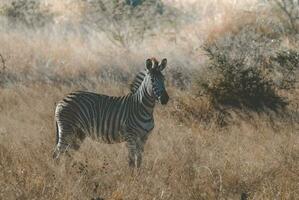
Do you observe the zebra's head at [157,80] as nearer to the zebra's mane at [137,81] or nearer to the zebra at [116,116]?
the zebra at [116,116]

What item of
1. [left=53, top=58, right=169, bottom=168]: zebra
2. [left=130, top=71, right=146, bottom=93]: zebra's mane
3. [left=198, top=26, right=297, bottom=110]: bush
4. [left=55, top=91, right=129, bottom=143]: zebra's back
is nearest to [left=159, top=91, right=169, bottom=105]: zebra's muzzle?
[left=53, top=58, right=169, bottom=168]: zebra

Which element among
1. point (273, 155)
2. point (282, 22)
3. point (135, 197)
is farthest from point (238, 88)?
point (282, 22)

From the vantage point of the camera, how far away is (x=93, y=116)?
7789 millimetres

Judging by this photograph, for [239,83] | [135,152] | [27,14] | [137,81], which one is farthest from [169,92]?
[27,14]

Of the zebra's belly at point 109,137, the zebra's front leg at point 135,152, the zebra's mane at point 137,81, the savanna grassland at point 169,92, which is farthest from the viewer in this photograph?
the zebra's mane at point 137,81

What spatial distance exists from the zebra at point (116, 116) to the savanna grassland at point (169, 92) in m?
0.20

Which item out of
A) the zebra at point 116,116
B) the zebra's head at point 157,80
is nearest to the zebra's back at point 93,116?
the zebra at point 116,116

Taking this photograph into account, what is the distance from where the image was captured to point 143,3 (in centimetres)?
2486

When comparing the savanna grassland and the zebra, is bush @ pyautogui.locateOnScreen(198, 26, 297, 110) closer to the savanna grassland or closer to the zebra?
the savanna grassland

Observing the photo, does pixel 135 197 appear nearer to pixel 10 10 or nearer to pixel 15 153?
pixel 15 153

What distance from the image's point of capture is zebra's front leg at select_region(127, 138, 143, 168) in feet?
23.4

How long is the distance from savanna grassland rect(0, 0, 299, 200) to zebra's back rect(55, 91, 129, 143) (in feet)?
0.70

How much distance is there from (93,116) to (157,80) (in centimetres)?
103

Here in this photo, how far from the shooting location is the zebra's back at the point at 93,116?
7656 millimetres
